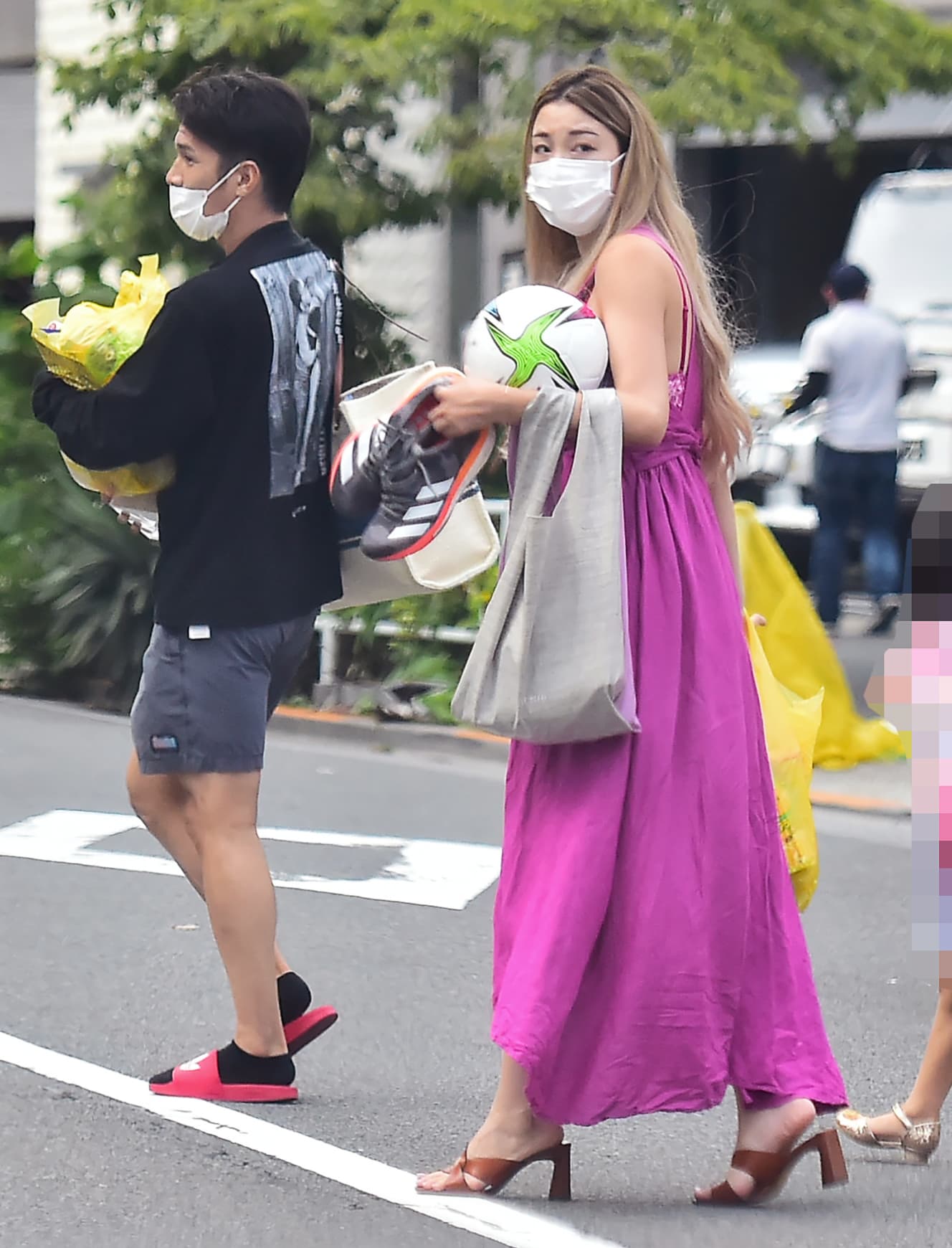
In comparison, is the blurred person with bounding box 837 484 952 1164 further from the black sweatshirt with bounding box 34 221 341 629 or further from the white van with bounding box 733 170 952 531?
the white van with bounding box 733 170 952 531

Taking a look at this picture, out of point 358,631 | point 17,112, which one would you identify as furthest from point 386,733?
point 17,112

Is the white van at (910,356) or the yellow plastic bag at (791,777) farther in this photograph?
the white van at (910,356)

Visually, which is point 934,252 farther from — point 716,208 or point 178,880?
point 178,880

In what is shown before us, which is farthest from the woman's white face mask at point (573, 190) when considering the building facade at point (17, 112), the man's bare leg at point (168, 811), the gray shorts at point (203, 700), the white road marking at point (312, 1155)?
the building facade at point (17, 112)

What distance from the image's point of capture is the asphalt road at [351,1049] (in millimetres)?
3932

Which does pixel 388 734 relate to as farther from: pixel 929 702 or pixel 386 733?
pixel 929 702

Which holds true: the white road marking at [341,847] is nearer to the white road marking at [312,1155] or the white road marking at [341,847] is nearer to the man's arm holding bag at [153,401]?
the white road marking at [312,1155]

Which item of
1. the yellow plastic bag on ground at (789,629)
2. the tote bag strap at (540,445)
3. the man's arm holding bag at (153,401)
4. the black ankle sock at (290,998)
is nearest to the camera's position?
the tote bag strap at (540,445)

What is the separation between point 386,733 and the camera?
10.2 metres

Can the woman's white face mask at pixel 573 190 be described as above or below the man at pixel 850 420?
above

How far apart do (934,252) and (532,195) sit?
12034 millimetres

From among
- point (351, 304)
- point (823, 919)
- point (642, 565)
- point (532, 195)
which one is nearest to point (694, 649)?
point (642, 565)

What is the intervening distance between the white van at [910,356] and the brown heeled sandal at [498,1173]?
9599 millimetres

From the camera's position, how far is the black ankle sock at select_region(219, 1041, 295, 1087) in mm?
4547
